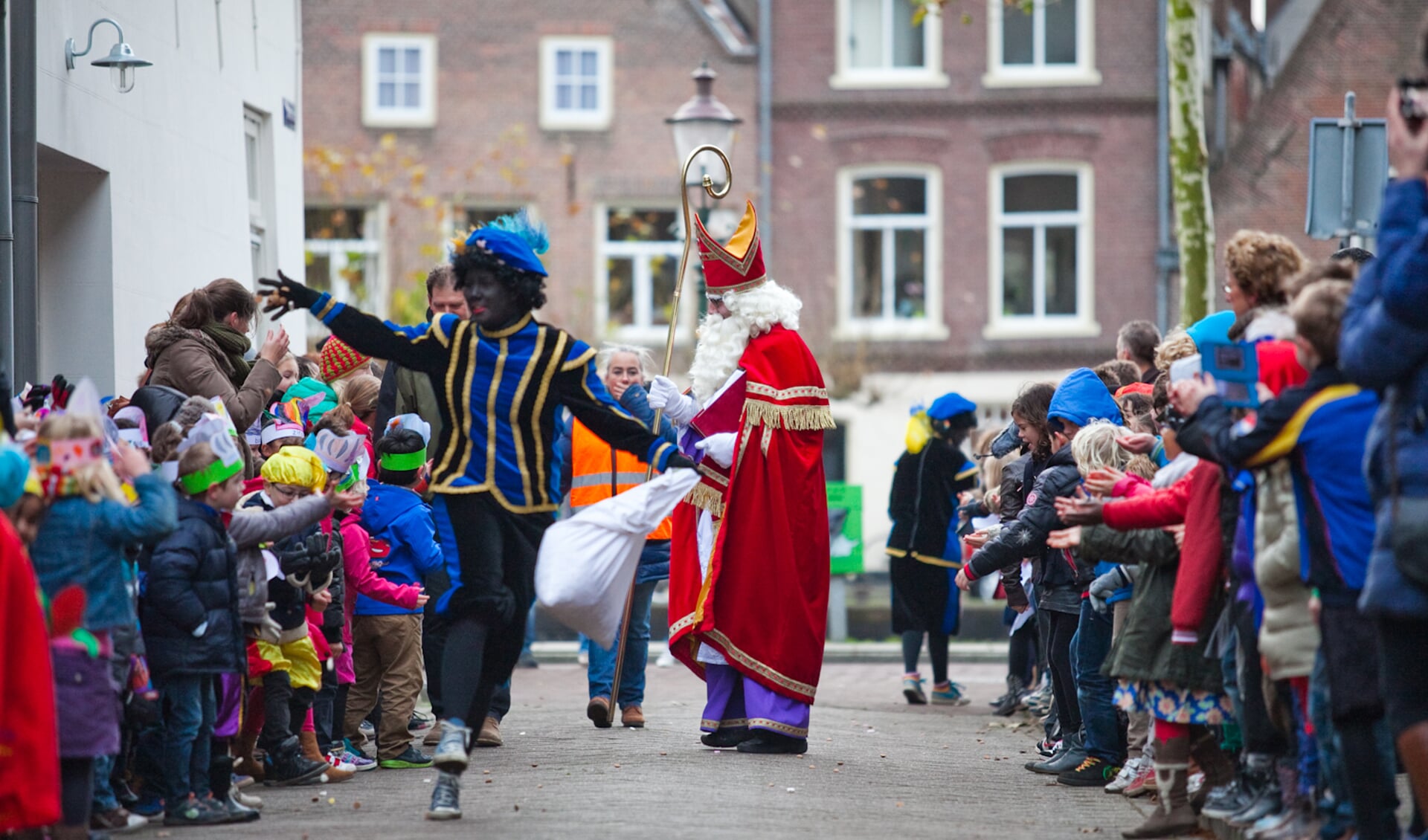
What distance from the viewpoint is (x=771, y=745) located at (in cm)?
824

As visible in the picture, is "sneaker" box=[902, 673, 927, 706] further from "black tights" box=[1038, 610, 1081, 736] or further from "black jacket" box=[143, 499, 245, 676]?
"black jacket" box=[143, 499, 245, 676]

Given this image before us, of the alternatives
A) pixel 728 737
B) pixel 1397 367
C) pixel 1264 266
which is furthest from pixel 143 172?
pixel 1397 367

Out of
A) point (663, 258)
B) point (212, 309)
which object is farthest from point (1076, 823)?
point (663, 258)

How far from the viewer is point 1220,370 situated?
18.4 ft

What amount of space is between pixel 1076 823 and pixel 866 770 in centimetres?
150

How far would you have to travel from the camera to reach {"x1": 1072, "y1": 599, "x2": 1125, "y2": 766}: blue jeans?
293 inches

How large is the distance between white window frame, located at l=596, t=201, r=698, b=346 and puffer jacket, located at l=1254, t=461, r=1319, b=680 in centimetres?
2109

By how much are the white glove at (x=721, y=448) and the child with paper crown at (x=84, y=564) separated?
10.7 feet

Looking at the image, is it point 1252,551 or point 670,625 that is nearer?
point 1252,551

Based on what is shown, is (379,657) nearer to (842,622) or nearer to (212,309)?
(212,309)

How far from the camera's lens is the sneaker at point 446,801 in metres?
6.20

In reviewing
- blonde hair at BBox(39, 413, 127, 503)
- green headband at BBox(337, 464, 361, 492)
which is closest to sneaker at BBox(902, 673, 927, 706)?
green headband at BBox(337, 464, 361, 492)

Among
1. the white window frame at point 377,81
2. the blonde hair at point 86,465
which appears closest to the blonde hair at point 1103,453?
the blonde hair at point 86,465

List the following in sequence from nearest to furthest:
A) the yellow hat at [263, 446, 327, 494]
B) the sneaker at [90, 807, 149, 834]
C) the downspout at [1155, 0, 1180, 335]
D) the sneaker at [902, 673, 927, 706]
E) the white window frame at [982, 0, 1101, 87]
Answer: the sneaker at [90, 807, 149, 834] → the yellow hat at [263, 446, 327, 494] → the sneaker at [902, 673, 927, 706] → the downspout at [1155, 0, 1180, 335] → the white window frame at [982, 0, 1101, 87]
